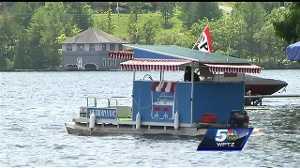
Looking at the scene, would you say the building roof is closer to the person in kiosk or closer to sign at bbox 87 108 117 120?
the person in kiosk

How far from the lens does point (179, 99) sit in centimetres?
3959

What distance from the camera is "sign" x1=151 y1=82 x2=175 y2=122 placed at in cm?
3978

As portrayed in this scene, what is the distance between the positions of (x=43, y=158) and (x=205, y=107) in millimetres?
7065

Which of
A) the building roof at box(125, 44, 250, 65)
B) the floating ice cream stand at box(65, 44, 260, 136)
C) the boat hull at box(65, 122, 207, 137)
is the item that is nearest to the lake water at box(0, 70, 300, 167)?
the boat hull at box(65, 122, 207, 137)

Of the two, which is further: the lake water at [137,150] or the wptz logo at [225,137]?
the lake water at [137,150]

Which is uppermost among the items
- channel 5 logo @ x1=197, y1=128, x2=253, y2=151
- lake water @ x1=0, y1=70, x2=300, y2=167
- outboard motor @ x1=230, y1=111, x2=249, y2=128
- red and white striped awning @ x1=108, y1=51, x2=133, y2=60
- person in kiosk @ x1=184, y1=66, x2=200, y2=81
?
red and white striped awning @ x1=108, y1=51, x2=133, y2=60

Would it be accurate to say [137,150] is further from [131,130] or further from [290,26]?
[290,26]

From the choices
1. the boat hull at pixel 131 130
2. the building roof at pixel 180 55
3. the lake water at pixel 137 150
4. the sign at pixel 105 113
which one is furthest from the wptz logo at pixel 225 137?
the sign at pixel 105 113

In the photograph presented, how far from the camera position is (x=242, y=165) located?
32.8 meters

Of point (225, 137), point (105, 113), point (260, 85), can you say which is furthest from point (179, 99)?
point (260, 85)

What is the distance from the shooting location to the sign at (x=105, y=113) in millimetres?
41172

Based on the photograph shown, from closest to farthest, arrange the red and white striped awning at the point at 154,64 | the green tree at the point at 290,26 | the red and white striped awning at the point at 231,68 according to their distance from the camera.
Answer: the red and white striped awning at the point at 231,68 < the red and white striped awning at the point at 154,64 < the green tree at the point at 290,26

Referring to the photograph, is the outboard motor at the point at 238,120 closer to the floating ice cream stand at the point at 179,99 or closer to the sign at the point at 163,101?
the floating ice cream stand at the point at 179,99

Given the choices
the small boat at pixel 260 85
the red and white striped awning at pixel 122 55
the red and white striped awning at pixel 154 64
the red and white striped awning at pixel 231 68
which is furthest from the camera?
the small boat at pixel 260 85
